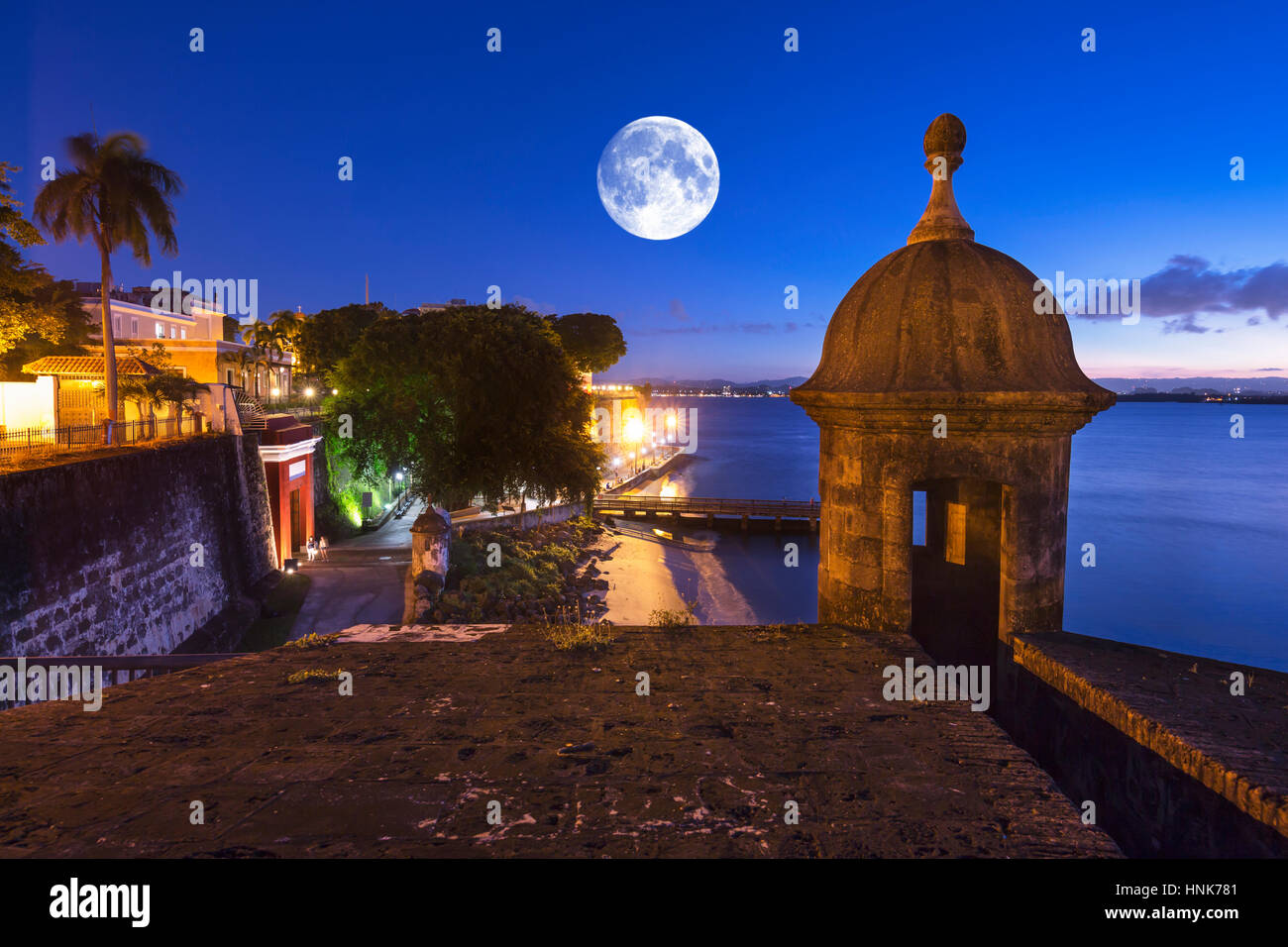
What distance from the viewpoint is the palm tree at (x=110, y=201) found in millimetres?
19734

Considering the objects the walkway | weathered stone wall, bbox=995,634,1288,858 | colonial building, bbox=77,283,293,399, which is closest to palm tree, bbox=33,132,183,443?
the walkway

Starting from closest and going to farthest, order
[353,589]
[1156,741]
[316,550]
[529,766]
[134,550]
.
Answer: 1. [529,766]
2. [1156,741]
3. [134,550]
4. [353,589]
5. [316,550]

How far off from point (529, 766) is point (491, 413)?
2304cm

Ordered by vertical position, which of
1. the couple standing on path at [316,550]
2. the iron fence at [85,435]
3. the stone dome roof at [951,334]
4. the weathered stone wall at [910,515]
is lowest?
the couple standing on path at [316,550]

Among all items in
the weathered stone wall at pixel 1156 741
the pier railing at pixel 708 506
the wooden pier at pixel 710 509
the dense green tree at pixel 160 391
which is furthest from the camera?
the pier railing at pixel 708 506

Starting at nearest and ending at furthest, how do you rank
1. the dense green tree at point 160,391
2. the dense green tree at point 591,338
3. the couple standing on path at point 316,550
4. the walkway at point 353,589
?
the walkway at point 353,589
the dense green tree at point 160,391
the couple standing on path at point 316,550
the dense green tree at point 591,338

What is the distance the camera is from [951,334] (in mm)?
5125

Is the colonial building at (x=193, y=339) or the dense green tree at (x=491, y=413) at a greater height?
the colonial building at (x=193, y=339)

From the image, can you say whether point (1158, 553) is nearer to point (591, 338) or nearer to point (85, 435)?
point (591, 338)

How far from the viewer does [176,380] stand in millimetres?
23484

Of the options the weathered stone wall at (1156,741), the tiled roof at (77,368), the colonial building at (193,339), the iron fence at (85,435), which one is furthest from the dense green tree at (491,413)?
the weathered stone wall at (1156,741)

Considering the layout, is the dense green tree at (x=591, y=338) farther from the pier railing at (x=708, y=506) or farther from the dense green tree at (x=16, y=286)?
the dense green tree at (x=16, y=286)

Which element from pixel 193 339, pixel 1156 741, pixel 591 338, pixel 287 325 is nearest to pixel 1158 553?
pixel 591 338

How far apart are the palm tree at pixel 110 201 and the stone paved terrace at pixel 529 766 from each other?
800 inches
